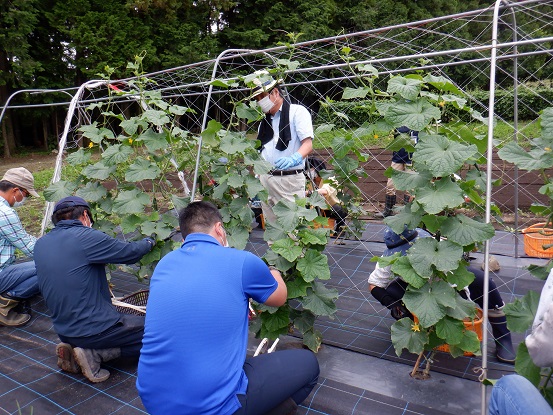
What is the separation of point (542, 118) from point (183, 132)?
7.80 ft

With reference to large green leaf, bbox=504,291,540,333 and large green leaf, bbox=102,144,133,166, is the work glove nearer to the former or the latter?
large green leaf, bbox=504,291,540,333

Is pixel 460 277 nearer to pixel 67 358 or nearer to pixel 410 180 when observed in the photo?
pixel 410 180

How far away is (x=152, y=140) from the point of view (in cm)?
330

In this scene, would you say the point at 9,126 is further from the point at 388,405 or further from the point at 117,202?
the point at 388,405

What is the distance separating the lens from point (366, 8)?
1862 centimetres

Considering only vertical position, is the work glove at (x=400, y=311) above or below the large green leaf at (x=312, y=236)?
below

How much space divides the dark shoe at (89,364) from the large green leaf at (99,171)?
1318 mm

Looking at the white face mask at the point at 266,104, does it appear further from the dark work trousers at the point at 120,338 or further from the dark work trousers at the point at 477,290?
the dark work trousers at the point at 120,338

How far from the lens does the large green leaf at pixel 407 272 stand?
2.29 m

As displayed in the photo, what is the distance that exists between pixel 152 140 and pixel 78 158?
2.50ft

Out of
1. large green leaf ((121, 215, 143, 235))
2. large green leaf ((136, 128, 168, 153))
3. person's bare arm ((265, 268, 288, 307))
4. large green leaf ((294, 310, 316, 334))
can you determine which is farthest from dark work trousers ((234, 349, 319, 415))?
large green leaf ((136, 128, 168, 153))

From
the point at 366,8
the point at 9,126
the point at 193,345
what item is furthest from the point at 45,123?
the point at 193,345

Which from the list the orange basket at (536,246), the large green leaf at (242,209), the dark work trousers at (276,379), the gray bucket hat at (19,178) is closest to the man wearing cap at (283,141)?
the large green leaf at (242,209)

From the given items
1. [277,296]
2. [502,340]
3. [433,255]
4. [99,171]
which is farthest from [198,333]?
[99,171]
